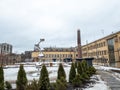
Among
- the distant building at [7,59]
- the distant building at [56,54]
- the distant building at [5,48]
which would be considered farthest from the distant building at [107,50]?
the distant building at [5,48]

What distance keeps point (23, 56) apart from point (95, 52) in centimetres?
7106

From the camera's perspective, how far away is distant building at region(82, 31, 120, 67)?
182 feet

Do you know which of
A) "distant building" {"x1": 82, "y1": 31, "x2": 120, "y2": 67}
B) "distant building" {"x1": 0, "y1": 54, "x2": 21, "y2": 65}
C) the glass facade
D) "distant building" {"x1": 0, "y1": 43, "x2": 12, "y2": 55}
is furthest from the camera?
"distant building" {"x1": 0, "y1": 43, "x2": 12, "y2": 55}

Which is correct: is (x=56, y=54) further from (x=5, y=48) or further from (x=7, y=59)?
(x=5, y=48)

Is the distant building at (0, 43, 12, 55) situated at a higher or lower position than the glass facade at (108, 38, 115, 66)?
higher

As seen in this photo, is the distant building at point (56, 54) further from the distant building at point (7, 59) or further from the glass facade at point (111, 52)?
the glass facade at point (111, 52)

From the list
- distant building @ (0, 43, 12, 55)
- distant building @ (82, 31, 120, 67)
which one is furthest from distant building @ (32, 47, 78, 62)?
distant building @ (0, 43, 12, 55)

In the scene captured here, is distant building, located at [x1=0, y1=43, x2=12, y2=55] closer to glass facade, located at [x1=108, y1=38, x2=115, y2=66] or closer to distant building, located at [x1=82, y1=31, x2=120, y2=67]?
distant building, located at [x1=82, y1=31, x2=120, y2=67]

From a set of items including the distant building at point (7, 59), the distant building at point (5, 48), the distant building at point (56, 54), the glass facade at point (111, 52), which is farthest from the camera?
the distant building at point (5, 48)

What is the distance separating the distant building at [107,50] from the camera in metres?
55.5

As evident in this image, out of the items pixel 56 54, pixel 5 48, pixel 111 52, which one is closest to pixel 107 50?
pixel 111 52

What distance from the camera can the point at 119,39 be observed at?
5362cm

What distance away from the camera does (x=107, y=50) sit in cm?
6581

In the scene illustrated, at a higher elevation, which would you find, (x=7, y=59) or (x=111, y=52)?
(x=111, y=52)
